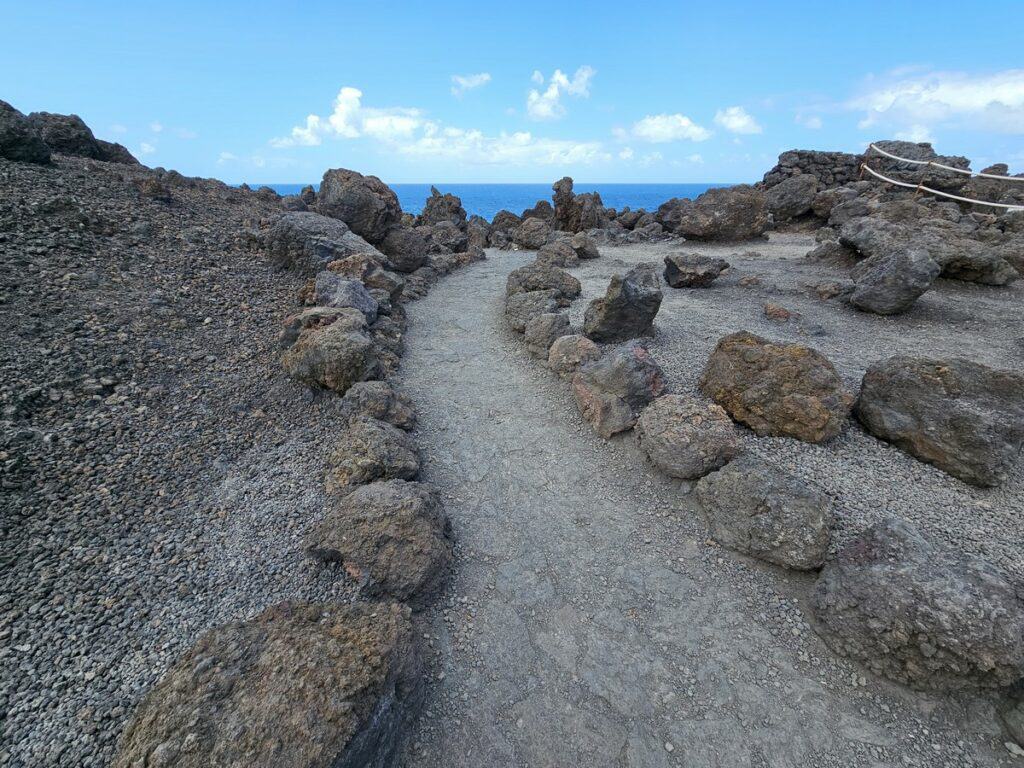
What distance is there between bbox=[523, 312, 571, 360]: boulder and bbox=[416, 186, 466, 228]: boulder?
63.4 ft

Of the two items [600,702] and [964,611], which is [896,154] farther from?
[600,702]

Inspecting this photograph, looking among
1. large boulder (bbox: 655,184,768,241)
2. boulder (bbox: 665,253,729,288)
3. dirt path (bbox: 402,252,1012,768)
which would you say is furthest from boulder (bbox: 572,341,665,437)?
large boulder (bbox: 655,184,768,241)

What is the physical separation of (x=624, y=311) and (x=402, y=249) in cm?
930

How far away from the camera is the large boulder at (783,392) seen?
21.1ft

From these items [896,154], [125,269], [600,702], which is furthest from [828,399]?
[896,154]

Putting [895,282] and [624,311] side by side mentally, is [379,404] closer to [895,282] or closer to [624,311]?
[624,311]

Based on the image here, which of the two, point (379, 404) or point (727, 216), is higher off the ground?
point (727, 216)

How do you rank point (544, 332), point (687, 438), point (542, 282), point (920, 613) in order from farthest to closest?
point (542, 282)
point (544, 332)
point (687, 438)
point (920, 613)

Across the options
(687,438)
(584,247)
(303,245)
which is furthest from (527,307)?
(584,247)

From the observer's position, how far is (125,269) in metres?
9.23

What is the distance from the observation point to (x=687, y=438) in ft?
20.2

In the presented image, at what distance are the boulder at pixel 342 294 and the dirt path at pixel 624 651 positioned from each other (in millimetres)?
4803

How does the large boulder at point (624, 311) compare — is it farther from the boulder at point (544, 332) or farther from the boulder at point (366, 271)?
the boulder at point (366, 271)

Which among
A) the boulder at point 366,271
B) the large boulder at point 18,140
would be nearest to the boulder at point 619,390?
the boulder at point 366,271
